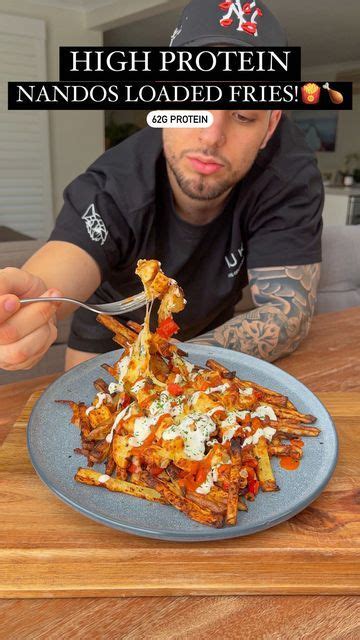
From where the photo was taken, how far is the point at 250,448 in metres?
0.91

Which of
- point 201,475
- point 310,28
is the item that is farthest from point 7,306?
point 310,28

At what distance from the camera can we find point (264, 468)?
88cm

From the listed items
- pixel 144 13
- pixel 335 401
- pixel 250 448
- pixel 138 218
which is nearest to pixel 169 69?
pixel 138 218

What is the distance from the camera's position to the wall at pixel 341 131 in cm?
1112

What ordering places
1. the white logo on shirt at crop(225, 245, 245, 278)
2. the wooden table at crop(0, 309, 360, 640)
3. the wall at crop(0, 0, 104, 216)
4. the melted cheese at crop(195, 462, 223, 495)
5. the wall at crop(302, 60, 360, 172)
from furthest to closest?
1. the wall at crop(302, 60, 360, 172)
2. the wall at crop(0, 0, 104, 216)
3. the white logo on shirt at crop(225, 245, 245, 278)
4. the melted cheese at crop(195, 462, 223, 495)
5. the wooden table at crop(0, 309, 360, 640)

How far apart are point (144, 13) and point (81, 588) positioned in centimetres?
634

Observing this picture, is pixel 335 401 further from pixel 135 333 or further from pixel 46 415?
pixel 46 415

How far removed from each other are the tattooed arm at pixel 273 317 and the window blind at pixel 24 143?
5.61 meters

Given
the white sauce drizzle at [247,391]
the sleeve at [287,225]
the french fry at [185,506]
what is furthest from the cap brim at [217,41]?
the french fry at [185,506]

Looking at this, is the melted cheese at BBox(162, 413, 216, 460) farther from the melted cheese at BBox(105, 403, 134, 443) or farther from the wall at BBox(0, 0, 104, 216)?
the wall at BBox(0, 0, 104, 216)

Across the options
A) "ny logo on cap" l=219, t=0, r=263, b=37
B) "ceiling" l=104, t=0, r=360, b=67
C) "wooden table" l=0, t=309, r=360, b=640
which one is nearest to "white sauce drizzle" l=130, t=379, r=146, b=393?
"wooden table" l=0, t=309, r=360, b=640

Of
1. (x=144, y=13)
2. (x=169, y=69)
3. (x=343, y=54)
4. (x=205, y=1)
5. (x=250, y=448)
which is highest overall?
(x=343, y=54)

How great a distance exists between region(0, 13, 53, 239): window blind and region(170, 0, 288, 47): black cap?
5484 mm

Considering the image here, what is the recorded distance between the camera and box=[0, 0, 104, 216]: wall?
20.8 ft
